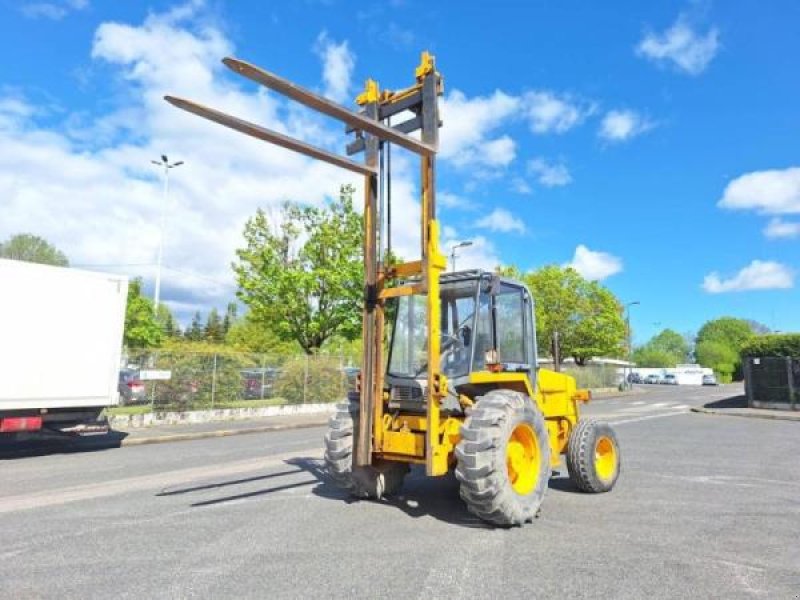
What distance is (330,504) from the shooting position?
710cm

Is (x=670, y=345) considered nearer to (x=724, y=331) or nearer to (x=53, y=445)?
(x=724, y=331)

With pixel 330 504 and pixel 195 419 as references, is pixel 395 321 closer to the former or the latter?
→ pixel 330 504

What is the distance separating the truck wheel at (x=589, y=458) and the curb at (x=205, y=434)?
11.1 m

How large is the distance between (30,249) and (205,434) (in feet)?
150

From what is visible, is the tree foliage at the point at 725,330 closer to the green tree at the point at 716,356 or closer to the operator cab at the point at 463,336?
the green tree at the point at 716,356

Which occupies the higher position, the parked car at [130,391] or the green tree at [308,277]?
the green tree at [308,277]

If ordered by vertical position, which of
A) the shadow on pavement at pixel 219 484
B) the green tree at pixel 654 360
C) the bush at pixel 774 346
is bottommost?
the shadow on pavement at pixel 219 484

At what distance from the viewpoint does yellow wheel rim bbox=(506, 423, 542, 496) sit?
21.0ft

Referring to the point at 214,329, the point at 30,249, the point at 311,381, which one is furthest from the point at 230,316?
the point at 311,381

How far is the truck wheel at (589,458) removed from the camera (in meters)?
7.57

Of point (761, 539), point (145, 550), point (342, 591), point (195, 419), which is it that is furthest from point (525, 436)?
point (195, 419)

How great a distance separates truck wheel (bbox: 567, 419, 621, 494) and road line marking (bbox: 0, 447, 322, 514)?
212 inches

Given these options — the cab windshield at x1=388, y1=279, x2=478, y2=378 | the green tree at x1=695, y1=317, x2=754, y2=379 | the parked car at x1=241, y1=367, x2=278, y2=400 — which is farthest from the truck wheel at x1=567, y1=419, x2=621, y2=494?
the green tree at x1=695, y1=317, x2=754, y2=379

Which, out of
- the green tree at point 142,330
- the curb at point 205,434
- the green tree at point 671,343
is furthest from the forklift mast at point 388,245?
the green tree at point 671,343
